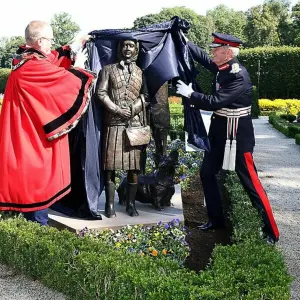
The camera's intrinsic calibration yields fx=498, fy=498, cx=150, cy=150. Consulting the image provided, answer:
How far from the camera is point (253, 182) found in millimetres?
4457

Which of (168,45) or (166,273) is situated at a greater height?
(168,45)

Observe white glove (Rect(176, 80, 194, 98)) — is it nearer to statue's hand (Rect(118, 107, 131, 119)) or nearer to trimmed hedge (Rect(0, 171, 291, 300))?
statue's hand (Rect(118, 107, 131, 119))

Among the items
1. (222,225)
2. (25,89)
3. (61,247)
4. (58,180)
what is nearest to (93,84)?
(25,89)

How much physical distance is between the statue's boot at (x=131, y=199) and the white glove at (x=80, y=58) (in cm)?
120

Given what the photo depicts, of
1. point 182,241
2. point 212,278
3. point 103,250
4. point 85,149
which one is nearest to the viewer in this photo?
point 212,278

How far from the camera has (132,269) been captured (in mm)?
3150

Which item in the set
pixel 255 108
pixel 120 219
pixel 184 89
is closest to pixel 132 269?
pixel 120 219

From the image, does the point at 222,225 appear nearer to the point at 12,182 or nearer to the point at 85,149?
the point at 85,149

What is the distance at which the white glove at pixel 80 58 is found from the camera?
4.54 meters

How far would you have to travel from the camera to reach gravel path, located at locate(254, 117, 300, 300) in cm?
459

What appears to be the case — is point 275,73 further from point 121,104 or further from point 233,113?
point 121,104

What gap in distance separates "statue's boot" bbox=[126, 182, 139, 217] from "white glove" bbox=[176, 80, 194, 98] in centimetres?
99

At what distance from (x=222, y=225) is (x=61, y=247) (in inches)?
76.8

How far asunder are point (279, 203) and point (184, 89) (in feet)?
9.27
